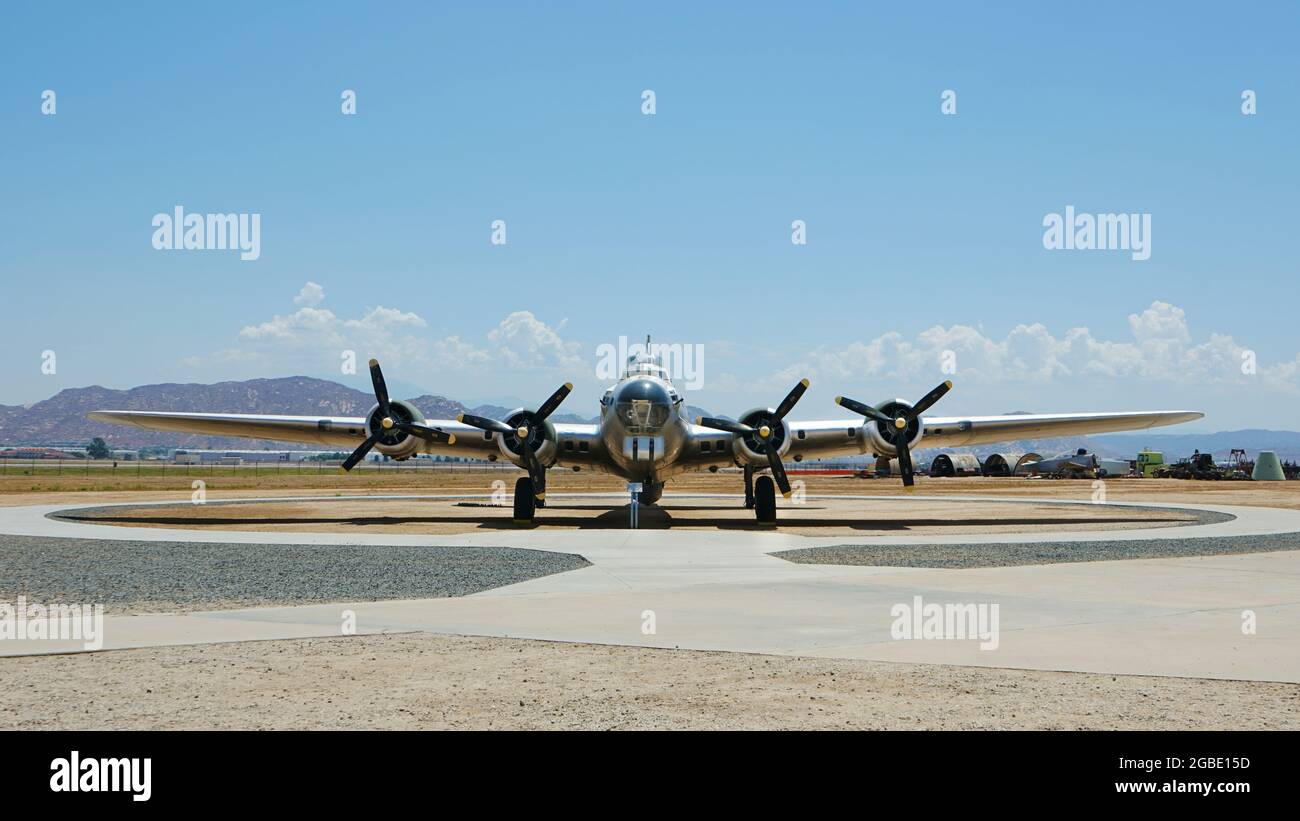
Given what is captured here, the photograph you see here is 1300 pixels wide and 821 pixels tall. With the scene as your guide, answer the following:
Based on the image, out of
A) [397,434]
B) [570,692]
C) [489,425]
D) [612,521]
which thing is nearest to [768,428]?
[612,521]

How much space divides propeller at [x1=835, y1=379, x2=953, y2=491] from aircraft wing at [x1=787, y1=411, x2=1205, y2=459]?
23.1 inches

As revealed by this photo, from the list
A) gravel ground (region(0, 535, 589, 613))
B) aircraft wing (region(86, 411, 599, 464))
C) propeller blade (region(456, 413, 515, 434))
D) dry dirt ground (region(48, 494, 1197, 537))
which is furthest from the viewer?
aircraft wing (region(86, 411, 599, 464))

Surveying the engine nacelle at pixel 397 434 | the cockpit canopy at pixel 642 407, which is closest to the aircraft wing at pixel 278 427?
the engine nacelle at pixel 397 434

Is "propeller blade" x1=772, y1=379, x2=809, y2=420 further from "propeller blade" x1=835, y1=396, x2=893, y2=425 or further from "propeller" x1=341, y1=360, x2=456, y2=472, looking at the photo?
"propeller" x1=341, y1=360, x2=456, y2=472

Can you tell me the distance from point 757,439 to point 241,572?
60.5 feet

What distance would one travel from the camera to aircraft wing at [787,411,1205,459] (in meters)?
34.9

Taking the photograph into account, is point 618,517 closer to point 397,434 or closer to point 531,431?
point 531,431

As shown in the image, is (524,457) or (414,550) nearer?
(414,550)

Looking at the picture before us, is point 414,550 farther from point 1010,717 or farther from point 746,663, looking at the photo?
point 1010,717

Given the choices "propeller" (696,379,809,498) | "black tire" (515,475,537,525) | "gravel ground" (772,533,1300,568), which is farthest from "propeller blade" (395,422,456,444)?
"gravel ground" (772,533,1300,568)
